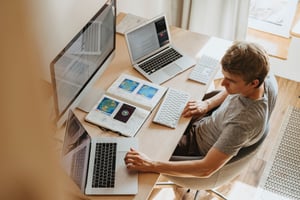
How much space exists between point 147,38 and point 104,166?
0.72m

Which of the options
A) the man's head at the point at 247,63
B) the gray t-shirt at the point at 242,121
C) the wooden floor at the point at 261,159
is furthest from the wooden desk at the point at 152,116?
the wooden floor at the point at 261,159

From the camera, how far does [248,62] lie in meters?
1.47

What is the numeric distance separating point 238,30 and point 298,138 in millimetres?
847

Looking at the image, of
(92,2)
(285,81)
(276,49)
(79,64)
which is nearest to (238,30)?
(276,49)

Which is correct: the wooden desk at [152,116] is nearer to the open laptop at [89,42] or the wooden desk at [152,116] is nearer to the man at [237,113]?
the man at [237,113]

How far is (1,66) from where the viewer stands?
231mm

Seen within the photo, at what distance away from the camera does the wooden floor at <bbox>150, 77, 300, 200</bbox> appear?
7.72 feet

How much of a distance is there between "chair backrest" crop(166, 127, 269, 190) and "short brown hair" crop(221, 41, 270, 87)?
0.94 feet

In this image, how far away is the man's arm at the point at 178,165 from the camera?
1.55 m

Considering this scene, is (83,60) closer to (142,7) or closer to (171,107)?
(171,107)

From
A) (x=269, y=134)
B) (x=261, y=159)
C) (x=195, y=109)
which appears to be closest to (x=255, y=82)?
(x=195, y=109)

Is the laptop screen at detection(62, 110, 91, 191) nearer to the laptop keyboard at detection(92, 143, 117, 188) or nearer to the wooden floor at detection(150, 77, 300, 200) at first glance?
the laptop keyboard at detection(92, 143, 117, 188)

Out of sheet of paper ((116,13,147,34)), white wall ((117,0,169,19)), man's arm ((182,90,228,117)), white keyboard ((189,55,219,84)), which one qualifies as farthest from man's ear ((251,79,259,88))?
white wall ((117,0,169,19))

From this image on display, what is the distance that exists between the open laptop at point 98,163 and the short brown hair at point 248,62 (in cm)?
53
